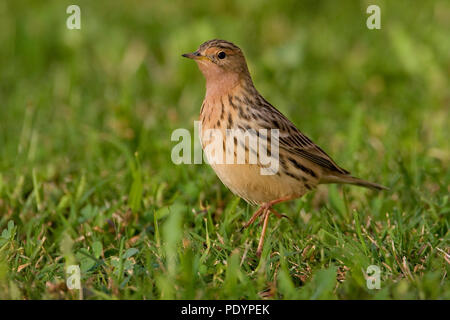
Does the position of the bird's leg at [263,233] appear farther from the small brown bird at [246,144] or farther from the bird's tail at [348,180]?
the bird's tail at [348,180]

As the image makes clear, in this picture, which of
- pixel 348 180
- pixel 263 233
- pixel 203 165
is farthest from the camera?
pixel 203 165

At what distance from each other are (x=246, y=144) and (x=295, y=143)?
528mm

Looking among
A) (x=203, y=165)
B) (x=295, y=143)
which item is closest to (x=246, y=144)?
(x=295, y=143)

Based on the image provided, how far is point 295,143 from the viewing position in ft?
15.9

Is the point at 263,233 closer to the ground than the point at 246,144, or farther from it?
closer to the ground

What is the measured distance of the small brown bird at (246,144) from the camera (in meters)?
4.47

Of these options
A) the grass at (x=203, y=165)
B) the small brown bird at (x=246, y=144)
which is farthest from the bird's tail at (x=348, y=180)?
the grass at (x=203, y=165)

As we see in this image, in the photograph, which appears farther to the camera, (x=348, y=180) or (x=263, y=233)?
(x=348, y=180)

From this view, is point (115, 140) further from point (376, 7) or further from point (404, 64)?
point (376, 7)

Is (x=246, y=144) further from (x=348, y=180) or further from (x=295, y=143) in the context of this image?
(x=348, y=180)

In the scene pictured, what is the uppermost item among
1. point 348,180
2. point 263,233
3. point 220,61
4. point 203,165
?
point 220,61

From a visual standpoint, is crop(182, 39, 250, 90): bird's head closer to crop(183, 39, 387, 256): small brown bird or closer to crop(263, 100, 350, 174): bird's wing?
crop(183, 39, 387, 256): small brown bird

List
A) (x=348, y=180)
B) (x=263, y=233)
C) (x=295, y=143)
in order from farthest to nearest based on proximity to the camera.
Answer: (x=348, y=180) → (x=295, y=143) → (x=263, y=233)
